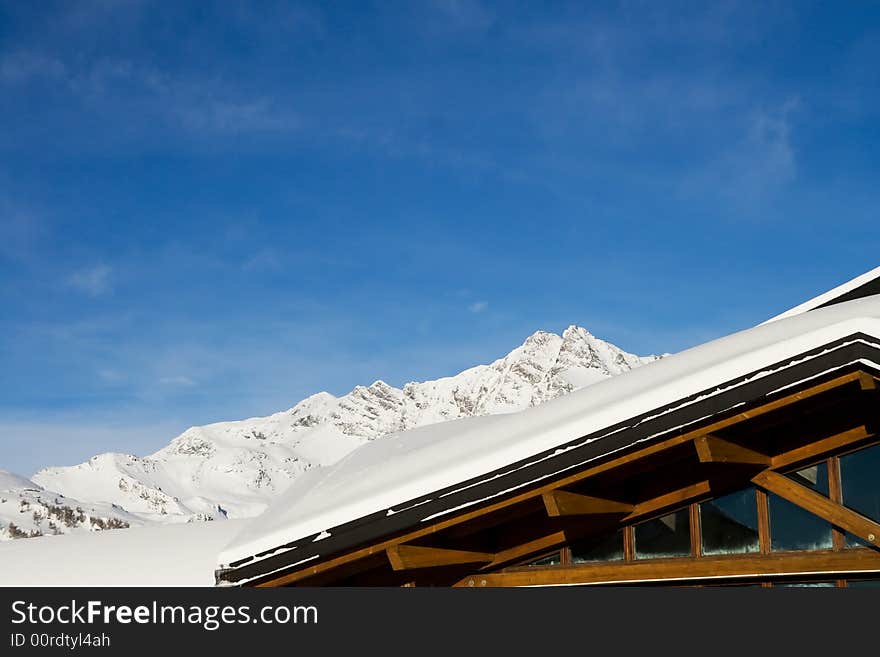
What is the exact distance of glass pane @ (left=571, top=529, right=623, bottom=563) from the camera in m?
4.64

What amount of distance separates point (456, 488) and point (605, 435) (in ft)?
2.25

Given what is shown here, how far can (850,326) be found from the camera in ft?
11.1

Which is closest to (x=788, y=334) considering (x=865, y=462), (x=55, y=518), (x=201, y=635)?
(x=865, y=462)

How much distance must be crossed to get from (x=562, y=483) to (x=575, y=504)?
0.26 metres

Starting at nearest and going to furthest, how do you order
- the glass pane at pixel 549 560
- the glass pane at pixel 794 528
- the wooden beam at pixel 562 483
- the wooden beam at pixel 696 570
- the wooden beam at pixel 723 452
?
the wooden beam at pixel 562 483, the wooden beam at pixel 723 452, the wooden beam at pixel 696 570, the glass pane at pixel 794 528, the glass pane at pixel 549 560

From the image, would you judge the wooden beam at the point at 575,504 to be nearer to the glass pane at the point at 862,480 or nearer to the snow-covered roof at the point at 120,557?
the glass pane at the point at 862,480

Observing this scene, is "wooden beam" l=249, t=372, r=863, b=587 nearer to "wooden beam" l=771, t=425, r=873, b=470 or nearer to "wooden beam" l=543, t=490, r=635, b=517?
"wooden beam" l=543, t=490, r=635, b=517

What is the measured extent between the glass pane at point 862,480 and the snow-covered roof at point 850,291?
5.24 feet

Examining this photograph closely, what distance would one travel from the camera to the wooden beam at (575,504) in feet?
13.1

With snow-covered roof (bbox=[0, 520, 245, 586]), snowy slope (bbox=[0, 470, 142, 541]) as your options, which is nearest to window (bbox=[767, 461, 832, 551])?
snow-covered roof (bbox=[0, 520, 245, 586])

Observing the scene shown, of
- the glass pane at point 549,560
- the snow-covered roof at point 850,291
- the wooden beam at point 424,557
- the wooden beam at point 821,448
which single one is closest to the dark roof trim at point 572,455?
the wooden beam at point 424,557

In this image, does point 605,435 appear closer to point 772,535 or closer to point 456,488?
point 456,488

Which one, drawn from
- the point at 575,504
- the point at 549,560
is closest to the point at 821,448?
the point at 575,504

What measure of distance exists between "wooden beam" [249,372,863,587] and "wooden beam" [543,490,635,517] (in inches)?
2.9
